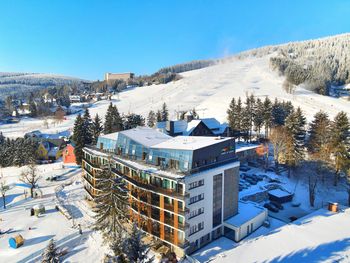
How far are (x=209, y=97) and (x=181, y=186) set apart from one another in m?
121

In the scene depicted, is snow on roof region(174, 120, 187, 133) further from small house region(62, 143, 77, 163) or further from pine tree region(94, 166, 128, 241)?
small house region(62, 143, 77, 163)

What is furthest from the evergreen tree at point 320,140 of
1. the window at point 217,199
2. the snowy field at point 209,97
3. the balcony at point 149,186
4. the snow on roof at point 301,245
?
the snowy field at point 209,97

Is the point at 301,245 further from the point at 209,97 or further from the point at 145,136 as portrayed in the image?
the point at 209,97

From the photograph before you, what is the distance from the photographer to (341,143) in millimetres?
50031

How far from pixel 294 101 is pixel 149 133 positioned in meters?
99.6

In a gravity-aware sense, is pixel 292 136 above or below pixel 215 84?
below

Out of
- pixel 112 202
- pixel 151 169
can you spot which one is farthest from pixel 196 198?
pixel 112 202

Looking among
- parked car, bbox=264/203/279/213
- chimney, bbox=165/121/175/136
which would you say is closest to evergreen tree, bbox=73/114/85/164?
Result: chimney, bbox=165/121/175/136

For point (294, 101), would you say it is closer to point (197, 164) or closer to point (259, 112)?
point (259, 112)

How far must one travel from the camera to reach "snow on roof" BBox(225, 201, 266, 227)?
1423 inches

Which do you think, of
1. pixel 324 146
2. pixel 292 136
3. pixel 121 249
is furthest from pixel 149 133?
pixel 324 146

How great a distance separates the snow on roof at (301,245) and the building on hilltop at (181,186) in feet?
15.9

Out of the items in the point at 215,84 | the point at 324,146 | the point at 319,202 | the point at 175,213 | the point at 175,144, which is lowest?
the point at 319,202

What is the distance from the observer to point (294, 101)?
12069cm
